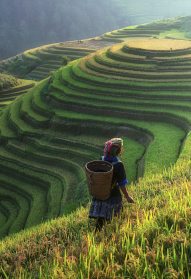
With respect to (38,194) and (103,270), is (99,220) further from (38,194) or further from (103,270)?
(38,194)

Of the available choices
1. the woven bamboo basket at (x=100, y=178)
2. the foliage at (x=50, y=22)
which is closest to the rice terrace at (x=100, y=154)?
the woven bamboo basket at (x=100, y=178)

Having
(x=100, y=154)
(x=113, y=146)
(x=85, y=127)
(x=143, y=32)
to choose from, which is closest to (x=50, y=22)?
(x=143, y=32)

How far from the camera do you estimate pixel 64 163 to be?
495 inches

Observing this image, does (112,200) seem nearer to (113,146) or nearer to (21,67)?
(113,146)

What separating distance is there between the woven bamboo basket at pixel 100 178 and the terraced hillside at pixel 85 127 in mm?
4855

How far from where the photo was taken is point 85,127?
13.9 meters

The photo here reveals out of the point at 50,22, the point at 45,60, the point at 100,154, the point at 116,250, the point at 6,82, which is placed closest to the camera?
the point at 116,250

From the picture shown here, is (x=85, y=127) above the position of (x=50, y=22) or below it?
below

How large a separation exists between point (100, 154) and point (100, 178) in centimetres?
871

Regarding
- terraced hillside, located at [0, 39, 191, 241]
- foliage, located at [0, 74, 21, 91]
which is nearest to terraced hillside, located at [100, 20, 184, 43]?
foliage, located at [0, 74, 21, 91]

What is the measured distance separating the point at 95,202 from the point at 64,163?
8.98m

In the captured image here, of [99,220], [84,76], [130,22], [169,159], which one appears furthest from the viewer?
[130,22]

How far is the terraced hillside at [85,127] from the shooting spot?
10.4 meters

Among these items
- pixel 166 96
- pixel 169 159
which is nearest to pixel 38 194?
pixel 169 159
